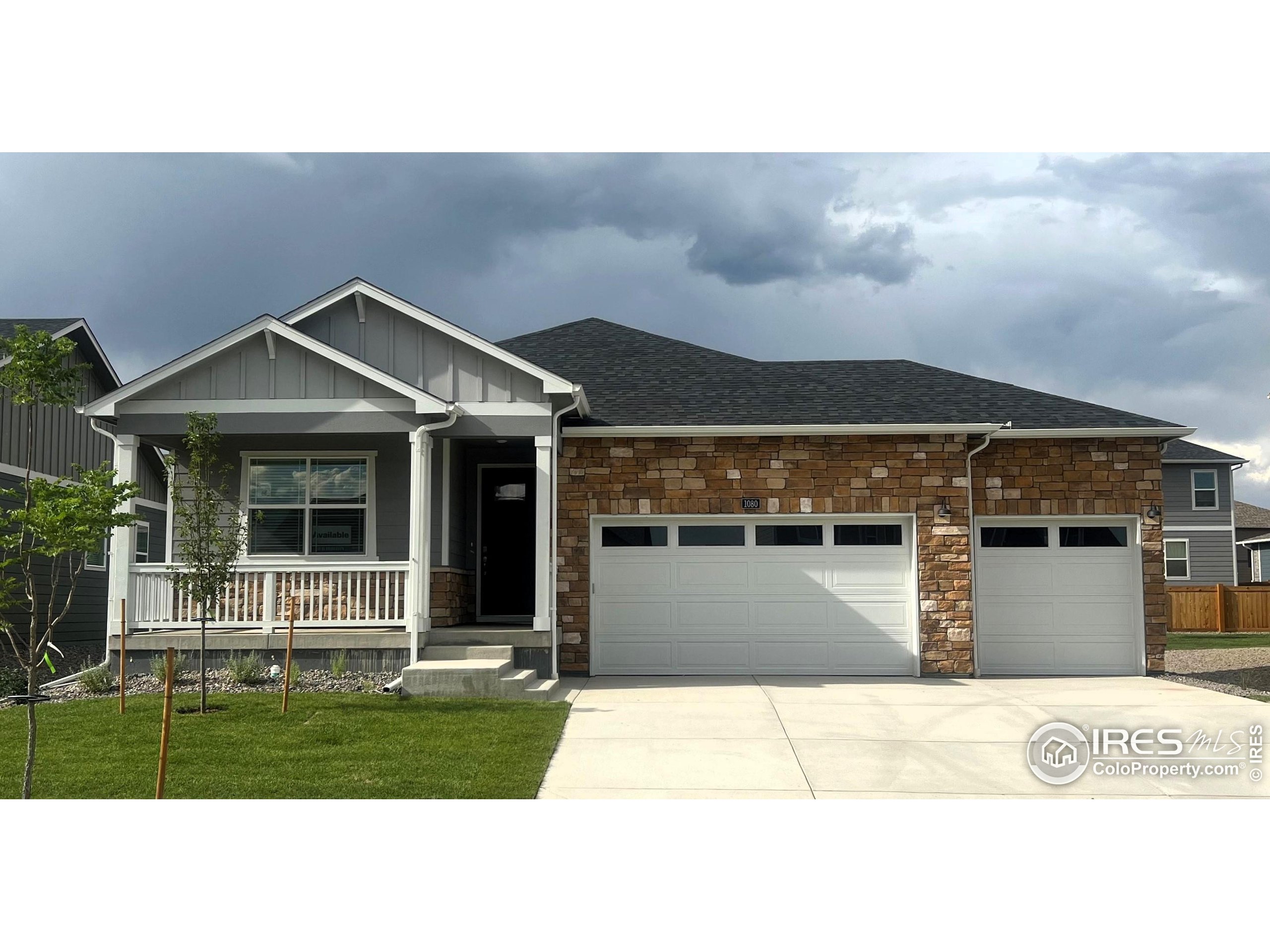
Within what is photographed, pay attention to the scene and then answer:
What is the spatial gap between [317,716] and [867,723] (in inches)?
197

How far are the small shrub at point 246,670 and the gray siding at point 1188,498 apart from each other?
82.3 feet

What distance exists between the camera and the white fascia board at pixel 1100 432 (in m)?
13.1

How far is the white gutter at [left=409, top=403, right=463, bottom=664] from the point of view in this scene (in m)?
11.0

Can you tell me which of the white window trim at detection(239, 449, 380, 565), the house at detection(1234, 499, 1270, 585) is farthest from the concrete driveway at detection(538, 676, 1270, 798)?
the house at detection(1234, 499, 1270, 585)

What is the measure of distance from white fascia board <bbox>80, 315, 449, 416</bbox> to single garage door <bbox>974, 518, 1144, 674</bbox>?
7.55m

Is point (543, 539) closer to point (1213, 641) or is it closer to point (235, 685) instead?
point (235, 685)

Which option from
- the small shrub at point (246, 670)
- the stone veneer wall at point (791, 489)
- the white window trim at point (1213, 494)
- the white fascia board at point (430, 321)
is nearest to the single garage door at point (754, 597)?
the stone veneer wall at point (791, 489)

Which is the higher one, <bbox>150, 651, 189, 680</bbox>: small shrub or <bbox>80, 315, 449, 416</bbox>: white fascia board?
<bbox>80, 315, 449, 416</bbox>: white fascia board

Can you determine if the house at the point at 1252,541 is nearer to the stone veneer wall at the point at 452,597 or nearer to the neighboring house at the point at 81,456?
the stone veneer wall at the point at 452,597

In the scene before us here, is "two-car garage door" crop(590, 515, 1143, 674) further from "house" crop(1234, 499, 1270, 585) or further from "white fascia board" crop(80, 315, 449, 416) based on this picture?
"house" crop(1234, 499, 1270, 585)

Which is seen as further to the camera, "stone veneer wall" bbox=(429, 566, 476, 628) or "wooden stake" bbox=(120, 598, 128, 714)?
"stone veneer wall" bbox=(429, 566, 476, 628)

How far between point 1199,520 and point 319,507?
24.7 m

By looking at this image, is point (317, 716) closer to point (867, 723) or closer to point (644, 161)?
point (867, 723)

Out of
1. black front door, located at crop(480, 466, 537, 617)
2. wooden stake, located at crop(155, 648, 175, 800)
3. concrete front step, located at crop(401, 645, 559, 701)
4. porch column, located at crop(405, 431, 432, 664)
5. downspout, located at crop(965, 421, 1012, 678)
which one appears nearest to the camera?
wooden stake, located at crop(155, 648, 175, 800)
